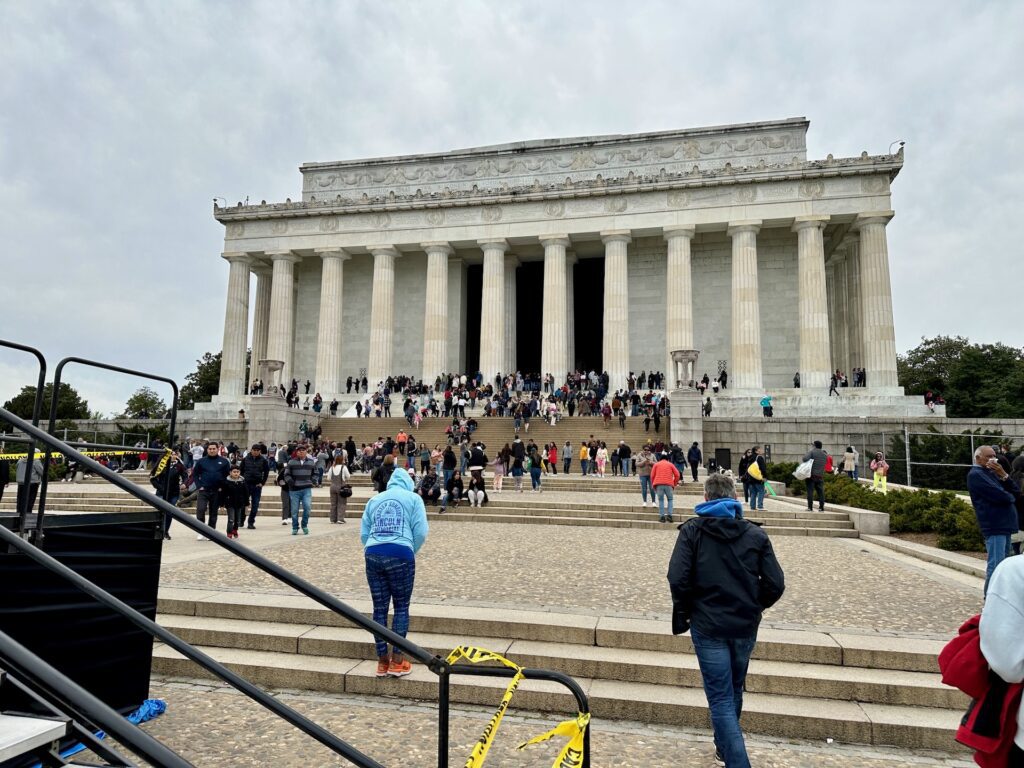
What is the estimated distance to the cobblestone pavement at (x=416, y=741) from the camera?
4.52 m

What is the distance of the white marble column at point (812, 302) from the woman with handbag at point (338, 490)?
29605 mm

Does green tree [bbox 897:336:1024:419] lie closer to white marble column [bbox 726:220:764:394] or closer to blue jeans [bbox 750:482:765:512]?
white marble column [bbox 726:220:764:394]

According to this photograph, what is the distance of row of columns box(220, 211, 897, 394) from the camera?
37.4m

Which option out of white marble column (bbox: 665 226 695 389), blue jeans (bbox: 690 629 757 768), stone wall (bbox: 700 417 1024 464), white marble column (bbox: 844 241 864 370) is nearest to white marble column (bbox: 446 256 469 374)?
white marble column (bbox: 665 226 695 389)

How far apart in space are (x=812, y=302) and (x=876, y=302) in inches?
132

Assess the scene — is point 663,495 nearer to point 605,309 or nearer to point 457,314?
point 605,309

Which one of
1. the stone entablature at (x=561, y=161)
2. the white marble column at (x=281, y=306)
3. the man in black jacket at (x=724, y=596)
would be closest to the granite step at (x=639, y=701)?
the man in black jacket at (x=724, y=596)

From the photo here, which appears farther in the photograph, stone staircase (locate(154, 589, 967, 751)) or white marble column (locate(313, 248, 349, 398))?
white marble column (locate(313, 248, 349, 398))

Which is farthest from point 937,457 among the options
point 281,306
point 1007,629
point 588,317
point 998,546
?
point 281,306

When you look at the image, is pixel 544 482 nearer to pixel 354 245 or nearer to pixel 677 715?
pixel 677 715

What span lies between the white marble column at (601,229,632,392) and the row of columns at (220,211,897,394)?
2.4 inches

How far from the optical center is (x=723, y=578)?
4.23 metres

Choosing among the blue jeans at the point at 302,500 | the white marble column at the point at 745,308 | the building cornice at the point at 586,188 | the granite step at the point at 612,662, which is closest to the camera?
the granite step at the point at 612,662

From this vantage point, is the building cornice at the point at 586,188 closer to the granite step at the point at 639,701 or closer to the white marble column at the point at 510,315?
the white marble column at the point at 510,315
